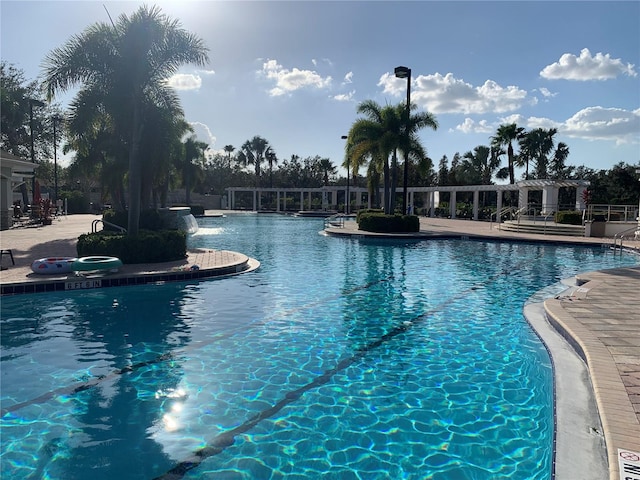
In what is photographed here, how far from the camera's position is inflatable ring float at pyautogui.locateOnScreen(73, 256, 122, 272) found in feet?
35.1

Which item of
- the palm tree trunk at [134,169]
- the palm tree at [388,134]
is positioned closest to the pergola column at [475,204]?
the palm tree at [388,134]

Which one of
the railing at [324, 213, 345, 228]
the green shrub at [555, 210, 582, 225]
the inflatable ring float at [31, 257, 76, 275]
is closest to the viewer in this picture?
the inflatable ring float at [31, 257, 76, 275]

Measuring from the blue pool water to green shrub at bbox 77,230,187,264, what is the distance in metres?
2.57

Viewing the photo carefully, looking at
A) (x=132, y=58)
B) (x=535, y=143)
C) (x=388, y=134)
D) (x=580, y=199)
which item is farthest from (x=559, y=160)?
(x=132, y=58)

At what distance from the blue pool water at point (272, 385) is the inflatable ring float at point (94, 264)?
0.72 metres

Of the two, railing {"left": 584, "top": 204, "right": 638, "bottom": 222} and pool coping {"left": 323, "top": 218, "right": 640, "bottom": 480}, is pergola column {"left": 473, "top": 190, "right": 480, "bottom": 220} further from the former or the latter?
pool coping {"left": 323, "top": 218, "right": 640, "bottom": 480}

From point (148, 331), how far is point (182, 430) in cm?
359

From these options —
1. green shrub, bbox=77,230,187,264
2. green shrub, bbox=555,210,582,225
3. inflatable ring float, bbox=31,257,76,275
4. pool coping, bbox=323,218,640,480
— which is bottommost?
pool coping, bbox=323,218,640,480

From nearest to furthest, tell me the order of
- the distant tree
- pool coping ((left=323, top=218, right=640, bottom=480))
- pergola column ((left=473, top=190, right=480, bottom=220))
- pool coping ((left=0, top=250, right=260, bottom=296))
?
pool coping ((left=323, top=218, right=640, bottom=480)), pool coping ((left=0, top=250, right=260, bottom=296)), pergola column ((left=473, top=190, right=480, bottom=220)), the distant tree

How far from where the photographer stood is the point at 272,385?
18.1ft

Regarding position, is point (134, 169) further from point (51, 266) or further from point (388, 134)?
point (388, 134)

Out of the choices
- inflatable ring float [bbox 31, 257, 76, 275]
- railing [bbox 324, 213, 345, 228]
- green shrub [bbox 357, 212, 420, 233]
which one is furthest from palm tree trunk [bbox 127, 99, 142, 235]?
railing [bbox 324, 213, 345, 228]

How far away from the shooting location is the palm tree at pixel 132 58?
13.5 meters

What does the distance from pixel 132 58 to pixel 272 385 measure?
11.9m
